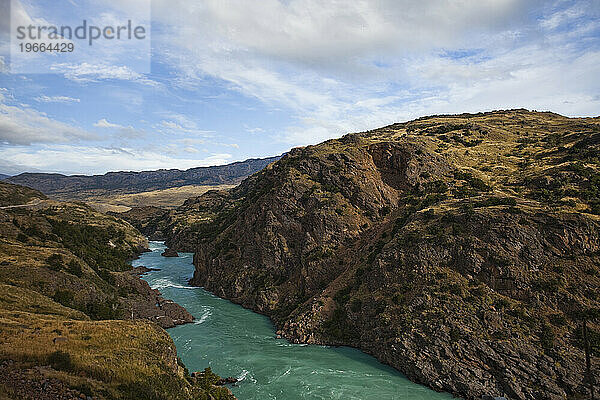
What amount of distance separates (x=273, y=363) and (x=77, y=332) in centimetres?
2169

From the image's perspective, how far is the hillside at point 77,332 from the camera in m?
18.0

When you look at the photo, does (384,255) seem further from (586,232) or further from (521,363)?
(586,232)

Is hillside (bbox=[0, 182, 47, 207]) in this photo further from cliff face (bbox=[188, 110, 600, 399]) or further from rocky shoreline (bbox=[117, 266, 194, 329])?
cliff face (bbox=[188, 110, 600, 399])

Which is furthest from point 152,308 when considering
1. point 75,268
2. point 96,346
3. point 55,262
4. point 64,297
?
point 96,346

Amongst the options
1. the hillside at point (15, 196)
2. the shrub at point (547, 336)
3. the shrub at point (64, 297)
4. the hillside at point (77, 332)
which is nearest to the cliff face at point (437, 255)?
the shrub at point (547, 336)

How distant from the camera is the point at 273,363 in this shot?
39312 millimetres

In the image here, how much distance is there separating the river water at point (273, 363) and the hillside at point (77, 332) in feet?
15.6

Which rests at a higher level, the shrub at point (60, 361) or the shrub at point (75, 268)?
the shrub at point (60, 361)

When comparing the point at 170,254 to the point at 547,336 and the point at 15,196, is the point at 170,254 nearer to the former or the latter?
the point at 15,196

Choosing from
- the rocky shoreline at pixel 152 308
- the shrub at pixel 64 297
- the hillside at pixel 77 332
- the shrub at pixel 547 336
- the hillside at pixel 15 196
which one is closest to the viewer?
the hillside at pixel 77 332

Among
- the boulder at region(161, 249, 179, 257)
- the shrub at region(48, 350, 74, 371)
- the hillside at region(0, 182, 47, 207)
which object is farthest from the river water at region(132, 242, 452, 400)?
the hillside at region(0, 182, 47, 207)

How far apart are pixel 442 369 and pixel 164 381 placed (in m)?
26.0

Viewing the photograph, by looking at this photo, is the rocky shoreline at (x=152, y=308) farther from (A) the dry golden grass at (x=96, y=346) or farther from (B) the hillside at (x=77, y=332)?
(A) the dry golden grass at (x=96, y=346)

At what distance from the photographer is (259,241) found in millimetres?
62344
